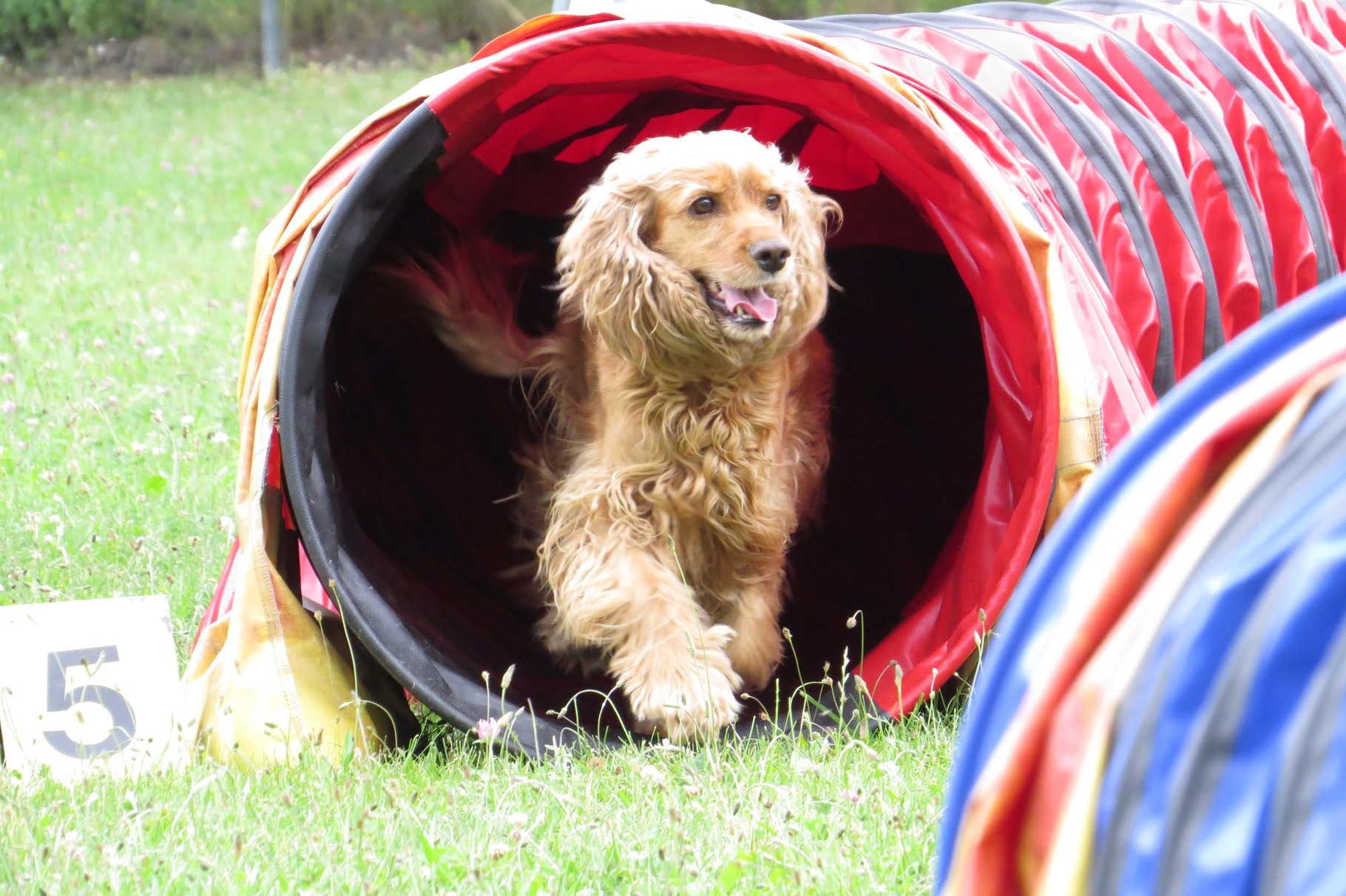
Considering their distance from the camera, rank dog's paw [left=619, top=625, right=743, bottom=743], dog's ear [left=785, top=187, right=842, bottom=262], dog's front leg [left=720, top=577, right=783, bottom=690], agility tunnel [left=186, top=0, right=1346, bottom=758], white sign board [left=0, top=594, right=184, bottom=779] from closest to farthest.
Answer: white sign board [left=0, top=594, right=184, bottom=779], agility tunnel [left=186, top=0, right=1346, bottom=758], dog's paw [left=619, top=625, right=743, bottom=743], dog's ear [left=785, top=187, right=842, bottom=262], dog's front leg [left=720, top=577, right=783, bottom=690]

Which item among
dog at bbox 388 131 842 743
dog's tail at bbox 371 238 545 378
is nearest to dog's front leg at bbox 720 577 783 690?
dog at bbox 388 131 842 743

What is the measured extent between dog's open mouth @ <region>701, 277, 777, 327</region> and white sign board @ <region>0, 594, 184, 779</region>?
1.34m

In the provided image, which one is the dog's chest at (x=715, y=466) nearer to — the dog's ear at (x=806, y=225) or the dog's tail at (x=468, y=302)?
the dog's ear at (x=806, y=225)

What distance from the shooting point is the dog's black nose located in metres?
3.15

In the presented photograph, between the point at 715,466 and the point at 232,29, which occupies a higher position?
the point at 232,29

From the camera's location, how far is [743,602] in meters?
3.54

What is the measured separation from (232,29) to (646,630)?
50.2 feet

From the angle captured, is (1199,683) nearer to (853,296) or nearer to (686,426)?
(686,426)

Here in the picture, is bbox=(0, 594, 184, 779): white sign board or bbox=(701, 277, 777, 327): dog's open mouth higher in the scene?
bbox=(701, 277, 777, 327): dog's open mouth

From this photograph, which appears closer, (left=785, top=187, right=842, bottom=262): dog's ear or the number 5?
the number 5

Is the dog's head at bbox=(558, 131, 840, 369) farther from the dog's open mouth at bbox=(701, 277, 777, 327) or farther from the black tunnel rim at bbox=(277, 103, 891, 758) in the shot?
the black tunnel rim at bbox=(277, 103, 891, 758)

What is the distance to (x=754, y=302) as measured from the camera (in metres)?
3.25

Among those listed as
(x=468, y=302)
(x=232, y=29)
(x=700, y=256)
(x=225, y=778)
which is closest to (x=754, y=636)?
(x=700, y=256)

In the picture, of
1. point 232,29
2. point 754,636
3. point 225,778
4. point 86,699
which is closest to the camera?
point 225,778
